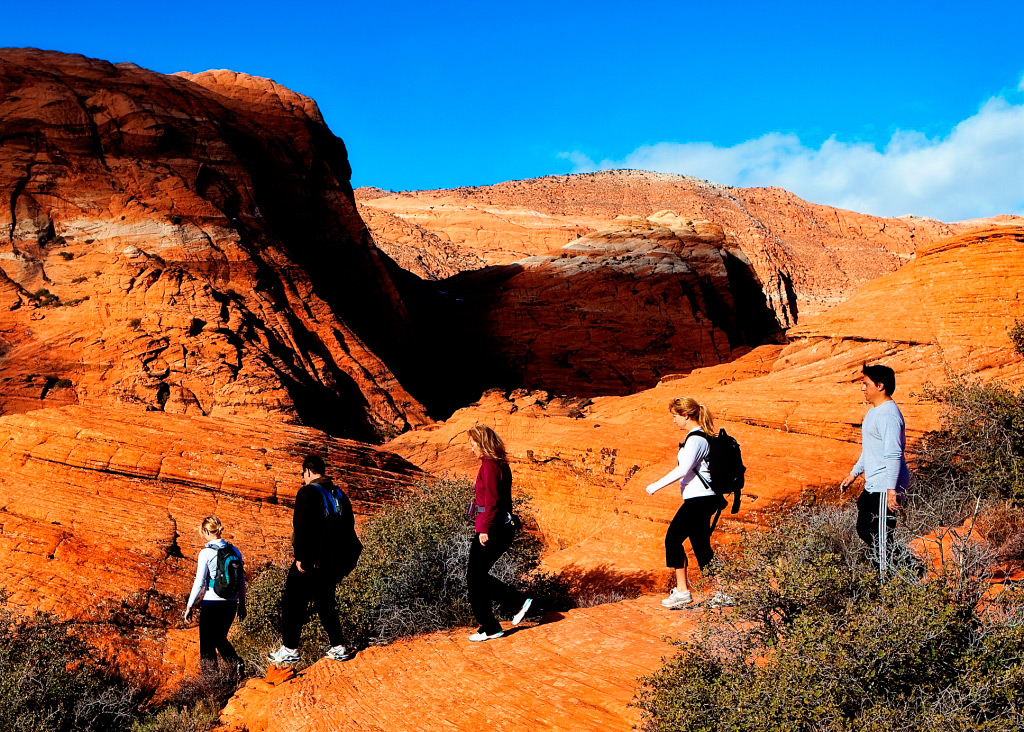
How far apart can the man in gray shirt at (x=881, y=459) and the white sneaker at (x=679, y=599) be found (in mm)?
1358

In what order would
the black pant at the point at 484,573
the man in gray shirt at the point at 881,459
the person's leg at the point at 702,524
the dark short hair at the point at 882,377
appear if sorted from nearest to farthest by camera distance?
the man in gray shirt at the point at 881,459
the dark short hair at the point at 882,377
the black pant at the point at 484,573
the person's leg at the point at 702,524

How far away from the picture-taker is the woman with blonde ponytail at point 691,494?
611cm

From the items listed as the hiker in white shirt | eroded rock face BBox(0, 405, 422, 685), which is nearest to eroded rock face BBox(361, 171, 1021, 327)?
eroded rock face BBox(0, 405, 422, 685)

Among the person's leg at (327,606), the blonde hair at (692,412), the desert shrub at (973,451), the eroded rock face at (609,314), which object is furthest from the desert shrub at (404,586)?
the eroded rock face at (609,314)

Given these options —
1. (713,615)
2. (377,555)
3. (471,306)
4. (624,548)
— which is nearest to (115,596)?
(377,555)

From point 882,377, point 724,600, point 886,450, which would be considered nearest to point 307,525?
point 724,600

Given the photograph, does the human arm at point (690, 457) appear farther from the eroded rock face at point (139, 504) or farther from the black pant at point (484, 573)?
A: the eroded rock face at point (139, 504)

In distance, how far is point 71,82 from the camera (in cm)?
2264

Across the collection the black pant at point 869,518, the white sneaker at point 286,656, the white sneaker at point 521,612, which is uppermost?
the black pant at point 869,518

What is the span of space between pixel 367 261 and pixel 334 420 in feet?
30.3

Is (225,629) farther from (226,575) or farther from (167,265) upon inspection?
(167,265)

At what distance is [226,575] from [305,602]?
4.16ft

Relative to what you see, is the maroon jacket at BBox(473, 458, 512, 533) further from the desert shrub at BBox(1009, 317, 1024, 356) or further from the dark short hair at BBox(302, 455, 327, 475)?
the desert shrub at BBox(1009, 317, 1024, 356)

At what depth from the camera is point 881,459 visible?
5.80m
